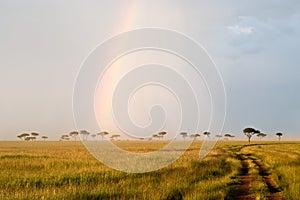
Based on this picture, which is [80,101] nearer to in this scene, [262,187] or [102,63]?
[102,63]

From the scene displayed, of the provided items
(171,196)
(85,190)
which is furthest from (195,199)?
(85,190)

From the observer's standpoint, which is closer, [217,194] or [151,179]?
[217,194]

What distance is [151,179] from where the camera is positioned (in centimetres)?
1758

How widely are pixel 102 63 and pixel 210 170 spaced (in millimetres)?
8538

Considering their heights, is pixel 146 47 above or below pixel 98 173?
above

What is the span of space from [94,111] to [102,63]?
2502 mm

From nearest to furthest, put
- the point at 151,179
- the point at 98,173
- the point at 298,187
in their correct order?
the point at 298,187, the point at 151,179, the point at 98,173

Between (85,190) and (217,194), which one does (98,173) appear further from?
(217,194)

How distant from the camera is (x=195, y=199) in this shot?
12.5 metres

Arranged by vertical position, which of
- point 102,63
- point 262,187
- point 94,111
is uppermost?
point 102,63

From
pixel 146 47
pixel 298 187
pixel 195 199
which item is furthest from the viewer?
pixel 146 47

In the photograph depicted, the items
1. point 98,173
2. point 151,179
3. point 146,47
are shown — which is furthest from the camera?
point 146,47

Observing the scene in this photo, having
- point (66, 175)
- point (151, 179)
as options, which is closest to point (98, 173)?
point (66, 175)

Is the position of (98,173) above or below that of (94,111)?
below
